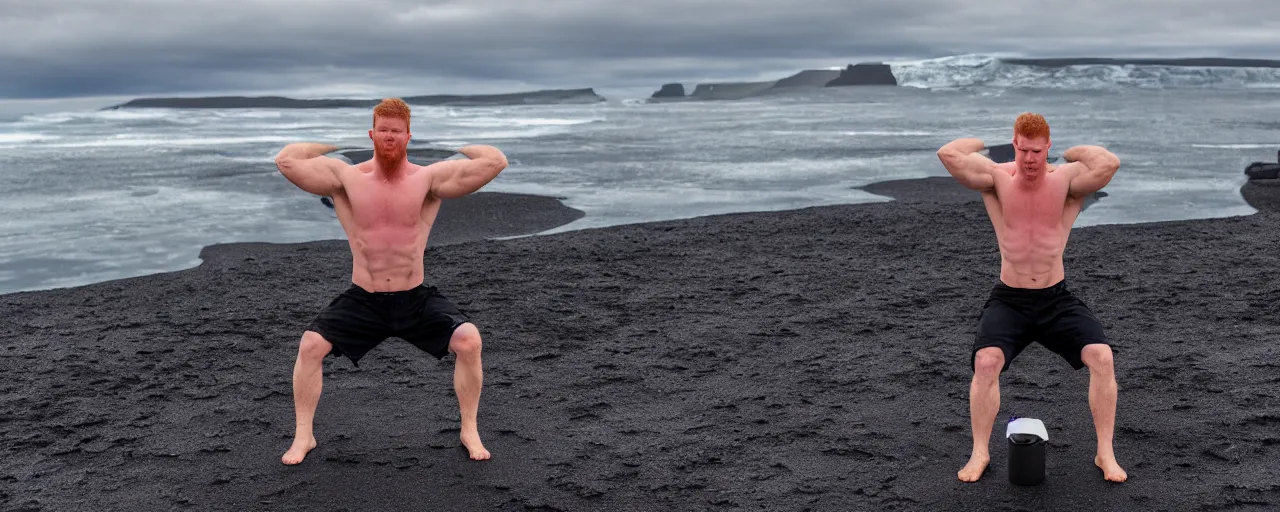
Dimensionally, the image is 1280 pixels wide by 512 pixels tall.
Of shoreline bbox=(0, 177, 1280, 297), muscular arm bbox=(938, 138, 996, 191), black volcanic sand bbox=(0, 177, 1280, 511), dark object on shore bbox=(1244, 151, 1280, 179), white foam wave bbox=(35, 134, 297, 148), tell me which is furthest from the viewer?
white foam wave bbox=(35, 134, 297, 148)

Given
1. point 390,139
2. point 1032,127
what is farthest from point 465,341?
point 1032,127

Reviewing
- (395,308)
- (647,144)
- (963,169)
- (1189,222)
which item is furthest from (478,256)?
(647,144)

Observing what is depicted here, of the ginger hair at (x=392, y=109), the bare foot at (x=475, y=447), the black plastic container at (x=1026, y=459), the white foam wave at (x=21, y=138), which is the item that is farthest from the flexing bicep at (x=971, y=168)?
the white foam wave at (x=21, y=138)

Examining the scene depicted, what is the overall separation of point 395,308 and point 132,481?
61.2 inches

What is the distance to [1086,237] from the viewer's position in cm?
1220

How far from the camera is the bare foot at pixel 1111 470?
5168 millimetres

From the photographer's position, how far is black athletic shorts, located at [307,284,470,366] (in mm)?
5395

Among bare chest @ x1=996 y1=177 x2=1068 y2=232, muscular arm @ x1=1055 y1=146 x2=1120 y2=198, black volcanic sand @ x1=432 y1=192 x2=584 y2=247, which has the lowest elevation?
black volcanic sand @ x1=432 y1=192 x2=584 y2=247

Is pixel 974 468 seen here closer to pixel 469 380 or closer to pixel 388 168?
pixel 469 380

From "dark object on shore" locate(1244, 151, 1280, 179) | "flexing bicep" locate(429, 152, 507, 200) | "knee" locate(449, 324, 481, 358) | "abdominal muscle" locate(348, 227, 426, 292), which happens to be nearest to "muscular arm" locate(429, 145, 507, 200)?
"flexing bicep" locate(429, 152, 507, 200)

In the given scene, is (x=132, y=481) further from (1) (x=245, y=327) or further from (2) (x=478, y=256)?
(2) (x=478, y=256)

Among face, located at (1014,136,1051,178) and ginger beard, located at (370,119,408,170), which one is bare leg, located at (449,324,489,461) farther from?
face, located at (1014,136,1051,178)

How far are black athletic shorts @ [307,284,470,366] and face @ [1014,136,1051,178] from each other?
2.75 meters

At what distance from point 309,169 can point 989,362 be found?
3.31m
